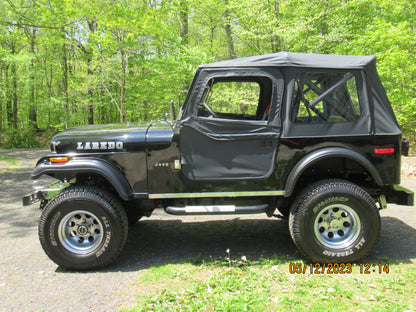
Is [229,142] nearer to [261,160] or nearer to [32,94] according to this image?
[261,160]

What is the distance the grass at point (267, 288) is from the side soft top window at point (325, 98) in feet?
5.29

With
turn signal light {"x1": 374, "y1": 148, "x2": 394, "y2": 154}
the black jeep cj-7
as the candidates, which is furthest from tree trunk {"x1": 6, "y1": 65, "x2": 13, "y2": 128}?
turn signal light {"x1": 374, "y1": 148, "x2": 394, "y2": 154}

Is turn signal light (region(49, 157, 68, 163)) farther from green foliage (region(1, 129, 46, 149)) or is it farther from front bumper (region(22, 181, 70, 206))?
green foliage (region(1, 129, 46, 149))

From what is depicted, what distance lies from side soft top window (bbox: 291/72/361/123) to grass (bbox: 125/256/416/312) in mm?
1613

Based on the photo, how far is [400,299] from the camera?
8.68ft

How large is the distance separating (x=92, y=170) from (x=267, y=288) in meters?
2.13

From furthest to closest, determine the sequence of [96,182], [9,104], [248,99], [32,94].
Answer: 1. [9,104]
2. [32,94]
3. [248,99]
4. [96,182]

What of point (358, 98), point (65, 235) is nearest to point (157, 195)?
point (65, 235)

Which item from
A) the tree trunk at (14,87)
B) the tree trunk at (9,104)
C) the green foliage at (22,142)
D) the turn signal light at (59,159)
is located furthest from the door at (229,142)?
the tree trunk at (9,104)

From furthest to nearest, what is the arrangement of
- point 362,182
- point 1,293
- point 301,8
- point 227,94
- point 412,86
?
point 301,8 < point 412,86 < point 227,94 < point 362,182 < point 1,293

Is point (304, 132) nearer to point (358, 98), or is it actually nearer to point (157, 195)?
point (358, 98)

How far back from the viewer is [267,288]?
287 cm

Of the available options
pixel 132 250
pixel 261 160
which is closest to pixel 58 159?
pixel 132 250

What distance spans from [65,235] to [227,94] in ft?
10.9
